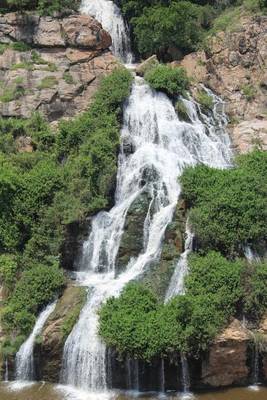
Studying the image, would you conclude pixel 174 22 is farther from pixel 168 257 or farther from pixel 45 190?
pixel 168 257

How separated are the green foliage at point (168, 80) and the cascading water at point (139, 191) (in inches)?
13.9

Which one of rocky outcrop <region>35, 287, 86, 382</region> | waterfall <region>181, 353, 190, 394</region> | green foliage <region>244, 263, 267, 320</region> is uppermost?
green foliage <region>244, 263, 267, 320</region>

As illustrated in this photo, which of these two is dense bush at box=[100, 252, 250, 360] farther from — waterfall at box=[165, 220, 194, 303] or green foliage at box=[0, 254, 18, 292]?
green foliage at box=[0, 254, 18, 292]

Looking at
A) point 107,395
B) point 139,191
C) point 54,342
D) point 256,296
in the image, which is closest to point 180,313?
point 256,296

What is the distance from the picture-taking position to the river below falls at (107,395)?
16109 mm

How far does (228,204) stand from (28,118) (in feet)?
38.6

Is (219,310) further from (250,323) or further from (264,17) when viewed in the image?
(264,17)

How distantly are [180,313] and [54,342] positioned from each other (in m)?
4.19

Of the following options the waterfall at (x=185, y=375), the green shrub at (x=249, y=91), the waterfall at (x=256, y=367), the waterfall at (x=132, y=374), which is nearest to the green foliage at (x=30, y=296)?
the waterfall at (x=132, y=374)

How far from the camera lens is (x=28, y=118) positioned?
26.9 meters

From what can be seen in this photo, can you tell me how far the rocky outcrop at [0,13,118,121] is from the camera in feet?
90.6

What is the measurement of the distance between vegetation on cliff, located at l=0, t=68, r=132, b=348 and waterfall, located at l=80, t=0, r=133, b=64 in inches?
292

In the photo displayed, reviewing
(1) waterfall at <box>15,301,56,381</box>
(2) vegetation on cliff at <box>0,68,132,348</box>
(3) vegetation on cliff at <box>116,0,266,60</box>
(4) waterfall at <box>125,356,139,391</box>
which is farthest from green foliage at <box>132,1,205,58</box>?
(4) waterfall at <box>125,356,139,391</box>

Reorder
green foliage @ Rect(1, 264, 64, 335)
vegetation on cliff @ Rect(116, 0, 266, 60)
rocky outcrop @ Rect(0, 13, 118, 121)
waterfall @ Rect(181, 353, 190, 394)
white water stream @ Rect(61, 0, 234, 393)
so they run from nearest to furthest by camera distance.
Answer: waterfall @ Rect(181, 353, 190, 394) < white water stream @ Rect(61, 0, 234, 393) < green foliage @ Rect(1, 264, 64, 335) < rocky outcrop @ Rect(0, 13, 118, 121) < vegetation on cliff @ Rect(116, 0, 266, 60)
